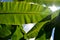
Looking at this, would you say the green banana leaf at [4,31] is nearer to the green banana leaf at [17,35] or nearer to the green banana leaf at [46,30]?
the green banana leaf at [17,35]

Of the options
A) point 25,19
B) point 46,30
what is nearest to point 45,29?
point 46,30

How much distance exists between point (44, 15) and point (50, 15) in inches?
1.5

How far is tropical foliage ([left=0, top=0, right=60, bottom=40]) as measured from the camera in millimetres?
776

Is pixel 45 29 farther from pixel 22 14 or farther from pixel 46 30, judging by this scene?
pixel 22 14

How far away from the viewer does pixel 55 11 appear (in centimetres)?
81

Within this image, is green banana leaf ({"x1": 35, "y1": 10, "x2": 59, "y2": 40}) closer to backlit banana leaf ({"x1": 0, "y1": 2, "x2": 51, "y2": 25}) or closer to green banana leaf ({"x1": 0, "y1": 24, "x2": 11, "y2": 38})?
backlit banana leaf ({"x1": 0, "y1": 2, "x2": 51, "y2": 25})

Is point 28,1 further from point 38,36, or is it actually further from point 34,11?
point 38,36

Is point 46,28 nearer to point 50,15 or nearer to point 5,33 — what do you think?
point 50,15

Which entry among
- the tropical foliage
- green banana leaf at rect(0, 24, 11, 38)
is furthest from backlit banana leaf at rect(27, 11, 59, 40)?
green banana leaf at rect(0, 24, 11, 38)

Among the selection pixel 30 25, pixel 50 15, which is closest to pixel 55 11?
pixel 50 15

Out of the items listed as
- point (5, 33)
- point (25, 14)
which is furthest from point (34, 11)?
point (5, 33)

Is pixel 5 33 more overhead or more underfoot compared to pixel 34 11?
more underfoot

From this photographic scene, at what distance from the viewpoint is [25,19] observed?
2.55ft

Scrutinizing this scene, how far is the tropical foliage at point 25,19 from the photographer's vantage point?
0.78m
